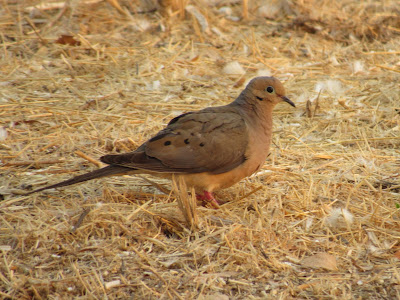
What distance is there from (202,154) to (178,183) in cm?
24

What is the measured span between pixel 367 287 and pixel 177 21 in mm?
4354

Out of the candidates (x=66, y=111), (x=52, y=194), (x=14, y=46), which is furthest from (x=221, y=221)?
(x=14, y=46)

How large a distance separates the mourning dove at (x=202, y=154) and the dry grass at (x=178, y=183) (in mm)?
173

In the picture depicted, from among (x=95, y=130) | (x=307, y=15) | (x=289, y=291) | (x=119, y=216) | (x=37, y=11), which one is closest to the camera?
(x=289, y=291)

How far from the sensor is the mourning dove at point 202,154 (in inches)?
130

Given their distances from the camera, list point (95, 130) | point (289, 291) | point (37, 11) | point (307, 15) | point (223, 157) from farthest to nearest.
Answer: point (307, 15) < point (37, 11) < point (95, 130) < point (223, 157) < point (289, 291)

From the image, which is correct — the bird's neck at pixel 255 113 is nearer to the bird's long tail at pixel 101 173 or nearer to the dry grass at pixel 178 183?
the dry grass at pixel 178 183

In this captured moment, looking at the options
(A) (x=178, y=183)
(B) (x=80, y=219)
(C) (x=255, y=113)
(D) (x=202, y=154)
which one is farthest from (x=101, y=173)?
(C) (x=255, y=113)

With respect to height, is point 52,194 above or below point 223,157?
A: below

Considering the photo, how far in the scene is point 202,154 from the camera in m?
3.35

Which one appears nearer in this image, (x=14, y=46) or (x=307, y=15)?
(x=14, y=46)

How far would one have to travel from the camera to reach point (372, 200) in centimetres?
352

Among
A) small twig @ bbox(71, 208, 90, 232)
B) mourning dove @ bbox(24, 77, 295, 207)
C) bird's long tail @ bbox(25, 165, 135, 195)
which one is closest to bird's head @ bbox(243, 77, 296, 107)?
mourning dove @ bbox(24, 77, 295, 207)

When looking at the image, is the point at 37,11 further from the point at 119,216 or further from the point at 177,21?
the point at 119,216
